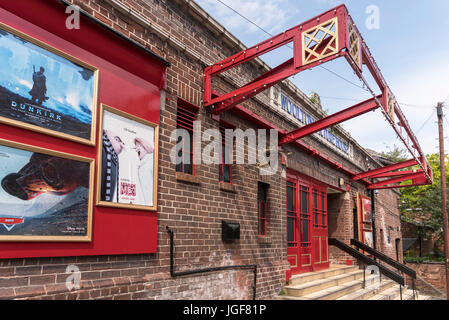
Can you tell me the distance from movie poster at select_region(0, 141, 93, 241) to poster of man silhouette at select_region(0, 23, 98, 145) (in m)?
0.30

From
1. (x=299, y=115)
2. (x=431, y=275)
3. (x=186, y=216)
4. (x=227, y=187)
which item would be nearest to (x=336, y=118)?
(x=299, y=115)

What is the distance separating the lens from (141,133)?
5.42 m

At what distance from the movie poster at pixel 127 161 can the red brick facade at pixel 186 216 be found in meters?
0.27

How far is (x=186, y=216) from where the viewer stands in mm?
6098

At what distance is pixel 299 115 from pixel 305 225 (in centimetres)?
310

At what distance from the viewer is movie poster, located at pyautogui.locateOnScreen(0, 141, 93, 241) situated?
371 centimetres

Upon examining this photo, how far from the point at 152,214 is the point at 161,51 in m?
2.51

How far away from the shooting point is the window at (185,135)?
20.8 feet

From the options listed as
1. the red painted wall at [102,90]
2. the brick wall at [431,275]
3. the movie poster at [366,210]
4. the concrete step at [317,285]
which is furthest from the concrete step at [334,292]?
the brick wall at [431,275]

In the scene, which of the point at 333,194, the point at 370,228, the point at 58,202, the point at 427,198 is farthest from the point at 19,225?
the point at 427,198

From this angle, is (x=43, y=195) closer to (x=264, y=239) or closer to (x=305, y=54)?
(x=305, y=54)

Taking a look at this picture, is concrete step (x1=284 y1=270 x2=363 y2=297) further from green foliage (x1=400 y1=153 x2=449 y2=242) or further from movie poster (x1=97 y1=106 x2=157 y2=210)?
green foliage (x1=400 y1=153 x2=449 y2=242)

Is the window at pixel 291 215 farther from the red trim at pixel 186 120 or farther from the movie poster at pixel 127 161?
the movie poster at pixel 127 161

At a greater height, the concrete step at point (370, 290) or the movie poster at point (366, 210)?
the movie poster at point (366, 210)
